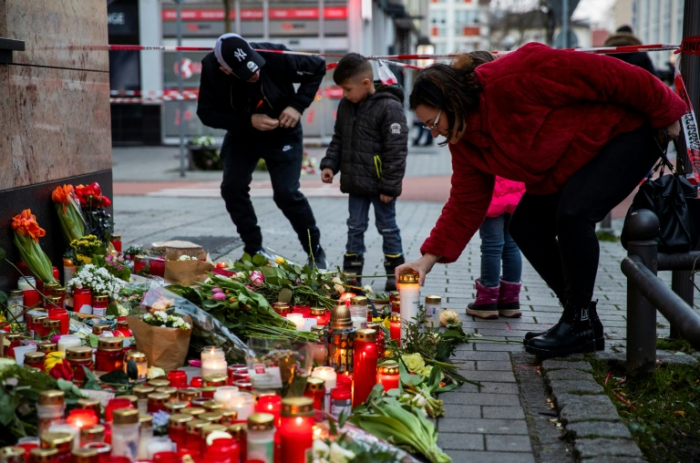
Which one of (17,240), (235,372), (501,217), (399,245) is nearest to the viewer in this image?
(235,372)

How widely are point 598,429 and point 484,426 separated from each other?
449 millimetres

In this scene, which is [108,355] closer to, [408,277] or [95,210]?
[408,277]

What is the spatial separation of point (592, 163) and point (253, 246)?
3301 millimetres

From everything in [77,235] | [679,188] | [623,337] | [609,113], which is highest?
[609,113]

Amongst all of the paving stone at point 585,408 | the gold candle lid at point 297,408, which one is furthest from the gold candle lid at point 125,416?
the paving stone at point 585,408

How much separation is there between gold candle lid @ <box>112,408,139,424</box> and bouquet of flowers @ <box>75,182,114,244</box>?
3.16 metres

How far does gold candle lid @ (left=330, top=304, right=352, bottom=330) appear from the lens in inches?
147

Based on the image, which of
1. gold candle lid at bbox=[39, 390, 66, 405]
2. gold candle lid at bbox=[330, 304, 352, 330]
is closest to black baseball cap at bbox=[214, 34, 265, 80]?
gold candle lid at bbox=[330, 304, 352, 330]

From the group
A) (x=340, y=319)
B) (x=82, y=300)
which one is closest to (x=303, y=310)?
(x=340, y=319)

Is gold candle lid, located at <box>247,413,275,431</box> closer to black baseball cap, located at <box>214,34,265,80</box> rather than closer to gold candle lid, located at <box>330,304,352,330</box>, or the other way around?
gold candle lid, located at <box>330,304,352,330</box>

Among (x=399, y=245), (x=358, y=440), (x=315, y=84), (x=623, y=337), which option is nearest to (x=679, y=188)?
(x=623, y=337)

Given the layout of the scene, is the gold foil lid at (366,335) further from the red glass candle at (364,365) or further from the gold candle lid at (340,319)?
the gold candle lid at (340,319)

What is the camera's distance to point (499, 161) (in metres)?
4.05

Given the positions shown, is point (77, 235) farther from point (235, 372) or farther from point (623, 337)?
point (623, 337)
